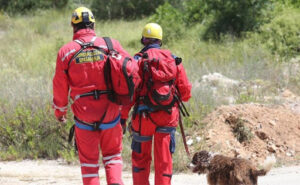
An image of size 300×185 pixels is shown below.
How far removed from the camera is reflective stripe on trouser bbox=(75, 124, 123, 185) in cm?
518

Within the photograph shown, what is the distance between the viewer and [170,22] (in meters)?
17.5

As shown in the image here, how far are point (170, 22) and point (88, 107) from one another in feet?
41.7

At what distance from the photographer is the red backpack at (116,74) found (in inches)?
200

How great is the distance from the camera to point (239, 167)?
5156 mm

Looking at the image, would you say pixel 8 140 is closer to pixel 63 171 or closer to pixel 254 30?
pixel 63 171

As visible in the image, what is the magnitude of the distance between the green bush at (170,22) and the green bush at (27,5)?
359 inches

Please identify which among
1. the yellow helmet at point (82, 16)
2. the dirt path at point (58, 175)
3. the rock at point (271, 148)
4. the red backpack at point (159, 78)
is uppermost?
the yellow helmet at point (82, 16)

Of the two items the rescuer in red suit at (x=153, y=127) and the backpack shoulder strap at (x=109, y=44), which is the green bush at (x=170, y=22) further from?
the backpack shoulder strap at (x=109, y=44)

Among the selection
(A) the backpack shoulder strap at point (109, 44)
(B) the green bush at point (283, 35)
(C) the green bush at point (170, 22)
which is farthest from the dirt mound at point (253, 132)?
(C) the green bush at point (170, 22)

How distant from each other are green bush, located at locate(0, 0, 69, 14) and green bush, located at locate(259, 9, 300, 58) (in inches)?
542

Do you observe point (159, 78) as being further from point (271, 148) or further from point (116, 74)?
point (271, 148)

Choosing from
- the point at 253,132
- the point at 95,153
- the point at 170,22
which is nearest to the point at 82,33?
the point at 95,153

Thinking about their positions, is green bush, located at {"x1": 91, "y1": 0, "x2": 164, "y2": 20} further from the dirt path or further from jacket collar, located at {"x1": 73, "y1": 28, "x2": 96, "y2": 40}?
jacket collar, located at {"x1": 73, "y1": 28, "x2": 96, "y2": 40}

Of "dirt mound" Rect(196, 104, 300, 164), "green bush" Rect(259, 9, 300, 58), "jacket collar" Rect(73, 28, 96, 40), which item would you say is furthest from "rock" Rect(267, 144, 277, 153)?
"green bush" Rect(259, 9, 300, 58)
